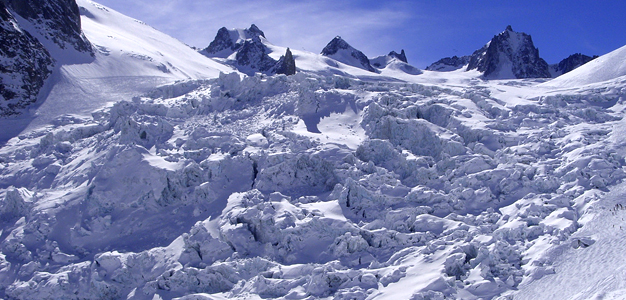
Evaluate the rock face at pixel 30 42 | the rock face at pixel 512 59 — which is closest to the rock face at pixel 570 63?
the rock face at pixel 512 59

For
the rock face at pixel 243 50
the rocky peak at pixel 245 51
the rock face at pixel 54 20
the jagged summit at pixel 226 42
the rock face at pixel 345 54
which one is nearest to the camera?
the rock face at pixel 54 20

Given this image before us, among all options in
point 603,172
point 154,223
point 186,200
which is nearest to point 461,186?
point 603,172

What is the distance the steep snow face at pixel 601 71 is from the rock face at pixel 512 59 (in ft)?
211

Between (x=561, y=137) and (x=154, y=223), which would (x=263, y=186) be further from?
(x=561, y=137)

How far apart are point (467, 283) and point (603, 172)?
755cm

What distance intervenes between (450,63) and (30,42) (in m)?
117

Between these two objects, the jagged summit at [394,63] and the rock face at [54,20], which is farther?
the jagged summit at [394,63]

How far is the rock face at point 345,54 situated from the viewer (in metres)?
101

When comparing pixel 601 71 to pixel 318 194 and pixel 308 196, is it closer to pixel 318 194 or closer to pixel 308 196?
pixel 318 194

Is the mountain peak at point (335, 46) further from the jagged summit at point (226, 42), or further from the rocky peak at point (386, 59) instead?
the jagged summit at point (226, 42)

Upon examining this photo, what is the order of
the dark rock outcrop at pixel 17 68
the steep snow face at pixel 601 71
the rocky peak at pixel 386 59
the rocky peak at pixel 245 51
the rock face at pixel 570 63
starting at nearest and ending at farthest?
the dark rock outcrop at pixel 17 68 < the steep snow face at pixel 601 71 < the rocky peak at pixel 245 51 < the rock face at pixel 570 63 < the rocky peak at pixel 386 59

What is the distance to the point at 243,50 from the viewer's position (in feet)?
303

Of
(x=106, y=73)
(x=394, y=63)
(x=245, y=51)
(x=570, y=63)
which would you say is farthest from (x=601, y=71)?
(x=394, y=63)

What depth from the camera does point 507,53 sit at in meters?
94.1
